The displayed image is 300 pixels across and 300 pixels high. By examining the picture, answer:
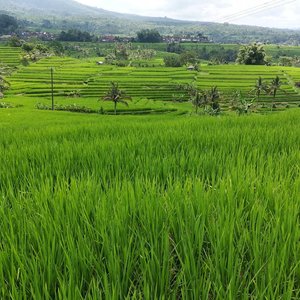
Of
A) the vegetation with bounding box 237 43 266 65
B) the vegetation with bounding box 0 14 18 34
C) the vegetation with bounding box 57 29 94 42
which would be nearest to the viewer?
the vegetation with bounding box 237 43 266 65

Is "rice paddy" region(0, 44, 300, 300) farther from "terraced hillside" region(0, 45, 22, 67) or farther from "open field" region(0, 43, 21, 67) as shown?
"terraced hillside" region(0, 45, 22, 67)

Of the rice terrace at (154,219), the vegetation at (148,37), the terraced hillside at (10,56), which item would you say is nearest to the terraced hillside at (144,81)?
the terraced hillside at (10,56)

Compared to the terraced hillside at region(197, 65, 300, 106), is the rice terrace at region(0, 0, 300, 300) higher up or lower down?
higher up

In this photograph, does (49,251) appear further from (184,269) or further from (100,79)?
(100,79)

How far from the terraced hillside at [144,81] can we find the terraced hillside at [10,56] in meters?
5.19

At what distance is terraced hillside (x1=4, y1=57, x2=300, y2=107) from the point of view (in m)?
64.5

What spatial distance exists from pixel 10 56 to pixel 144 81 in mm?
42799

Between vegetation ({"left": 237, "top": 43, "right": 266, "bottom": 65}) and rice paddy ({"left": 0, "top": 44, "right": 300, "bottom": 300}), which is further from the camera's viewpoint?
vegetation ({"left": 237, "top": 43, "right": 266, "bottom": 65})

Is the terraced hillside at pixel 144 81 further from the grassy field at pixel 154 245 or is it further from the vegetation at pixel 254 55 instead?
the grassy field at pixel 154 245

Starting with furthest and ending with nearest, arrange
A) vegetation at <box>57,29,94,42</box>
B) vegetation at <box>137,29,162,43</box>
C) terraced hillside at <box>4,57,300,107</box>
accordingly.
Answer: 1. vegetation at <box>137,29,162,43</box>
2. vegetation at <box>57,29,94,42</box>
3. terraced hillside at <box>4,57,300,107</box>

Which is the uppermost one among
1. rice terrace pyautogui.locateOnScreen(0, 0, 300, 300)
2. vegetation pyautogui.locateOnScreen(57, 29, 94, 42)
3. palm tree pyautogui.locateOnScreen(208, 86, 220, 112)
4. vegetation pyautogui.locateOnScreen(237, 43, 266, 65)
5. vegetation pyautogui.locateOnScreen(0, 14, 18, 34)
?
vegetation pyautogui.locateOnScreen(0, 14, 18, 34)

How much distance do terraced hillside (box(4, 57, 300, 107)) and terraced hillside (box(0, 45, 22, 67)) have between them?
519cm

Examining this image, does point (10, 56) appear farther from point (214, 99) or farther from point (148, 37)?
point (148, 37)

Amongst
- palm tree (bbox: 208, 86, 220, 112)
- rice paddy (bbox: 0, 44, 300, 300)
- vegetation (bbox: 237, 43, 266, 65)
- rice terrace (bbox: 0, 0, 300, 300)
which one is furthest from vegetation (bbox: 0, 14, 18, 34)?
rice paddy (bbox: 0, 44, 300, 300)
